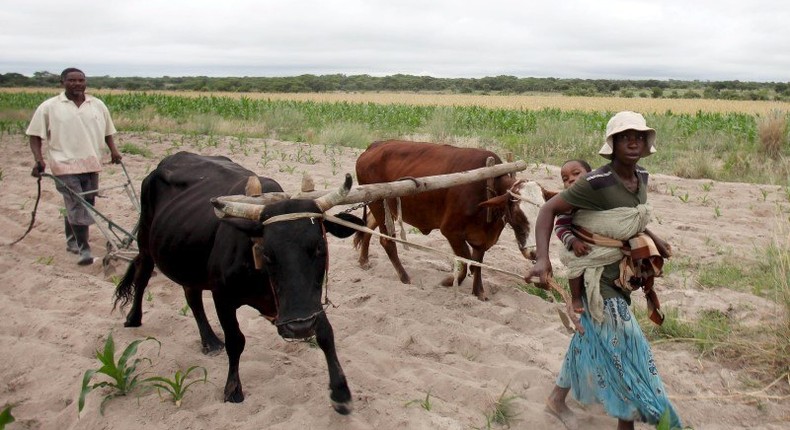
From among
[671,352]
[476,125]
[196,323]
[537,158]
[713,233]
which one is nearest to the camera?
[671,352]

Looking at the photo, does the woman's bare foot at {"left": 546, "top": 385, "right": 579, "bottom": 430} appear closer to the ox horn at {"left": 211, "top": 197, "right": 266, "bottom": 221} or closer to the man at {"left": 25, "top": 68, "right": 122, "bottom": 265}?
the ox horn at {"left": 211, "top": 197, "right": 266, "bottom": 221}

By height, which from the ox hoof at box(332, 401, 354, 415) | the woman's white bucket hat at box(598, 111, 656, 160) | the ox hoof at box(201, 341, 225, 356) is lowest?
the ox hoof at box(201, 341, 225, 356)

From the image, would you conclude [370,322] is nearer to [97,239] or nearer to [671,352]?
[671,352]

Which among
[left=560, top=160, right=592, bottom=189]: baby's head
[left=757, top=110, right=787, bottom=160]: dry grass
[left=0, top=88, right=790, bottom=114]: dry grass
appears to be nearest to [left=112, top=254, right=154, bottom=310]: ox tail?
[left=560, top=160, right=592, bottom=189]: baby's head

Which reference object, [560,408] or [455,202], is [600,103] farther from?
[560,408]

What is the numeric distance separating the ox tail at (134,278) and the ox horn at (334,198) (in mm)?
2454

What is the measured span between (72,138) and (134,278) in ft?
8.50

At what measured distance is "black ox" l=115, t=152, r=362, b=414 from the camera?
11.4 feet

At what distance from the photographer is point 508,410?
4016 mm

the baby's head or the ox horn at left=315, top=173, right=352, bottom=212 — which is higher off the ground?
the baby's head

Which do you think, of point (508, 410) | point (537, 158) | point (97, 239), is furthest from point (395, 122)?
point (508, 410)

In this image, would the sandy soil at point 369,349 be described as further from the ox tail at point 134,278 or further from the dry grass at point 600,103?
the dry grass at point 600,103

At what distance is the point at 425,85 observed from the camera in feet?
300

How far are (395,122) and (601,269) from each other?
19.8m
